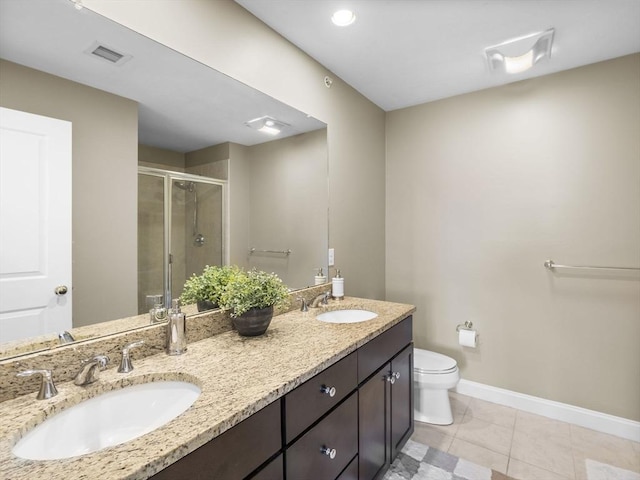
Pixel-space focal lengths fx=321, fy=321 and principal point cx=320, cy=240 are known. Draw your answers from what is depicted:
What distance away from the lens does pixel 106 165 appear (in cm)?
113

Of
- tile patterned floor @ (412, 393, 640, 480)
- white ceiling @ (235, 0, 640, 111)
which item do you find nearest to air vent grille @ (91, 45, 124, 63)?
white ceiling @ (235, 0, 640, 111)

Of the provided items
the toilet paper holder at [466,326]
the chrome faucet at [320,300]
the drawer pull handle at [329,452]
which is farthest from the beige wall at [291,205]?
the toilet paper holder at [466,326]

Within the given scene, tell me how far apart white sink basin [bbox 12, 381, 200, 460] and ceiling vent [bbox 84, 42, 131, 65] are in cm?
111

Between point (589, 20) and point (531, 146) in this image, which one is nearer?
point (589, 20)

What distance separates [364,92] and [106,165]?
1.99m

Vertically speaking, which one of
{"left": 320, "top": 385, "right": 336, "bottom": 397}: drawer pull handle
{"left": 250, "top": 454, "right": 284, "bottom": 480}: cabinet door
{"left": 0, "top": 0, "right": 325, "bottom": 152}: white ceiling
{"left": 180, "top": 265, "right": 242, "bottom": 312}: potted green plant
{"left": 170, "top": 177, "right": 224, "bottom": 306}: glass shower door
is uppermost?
{"left": 0, "top": 0, "right": 325, "bottom": 152}: white ceiling

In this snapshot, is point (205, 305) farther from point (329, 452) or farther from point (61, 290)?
point (329, 452)

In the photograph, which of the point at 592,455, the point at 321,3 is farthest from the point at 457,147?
the point at 592,455

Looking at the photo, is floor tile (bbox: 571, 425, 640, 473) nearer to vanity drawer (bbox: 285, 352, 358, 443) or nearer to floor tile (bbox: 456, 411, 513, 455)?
floor tile (bbox: 456, 411, 513, 455)

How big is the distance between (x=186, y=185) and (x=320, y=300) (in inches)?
42.0

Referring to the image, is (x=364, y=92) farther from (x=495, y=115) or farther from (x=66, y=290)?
(x=66, y=290)

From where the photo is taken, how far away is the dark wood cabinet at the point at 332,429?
2.55ft

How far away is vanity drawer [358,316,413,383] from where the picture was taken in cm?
139

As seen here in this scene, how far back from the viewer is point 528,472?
172 centimetres
